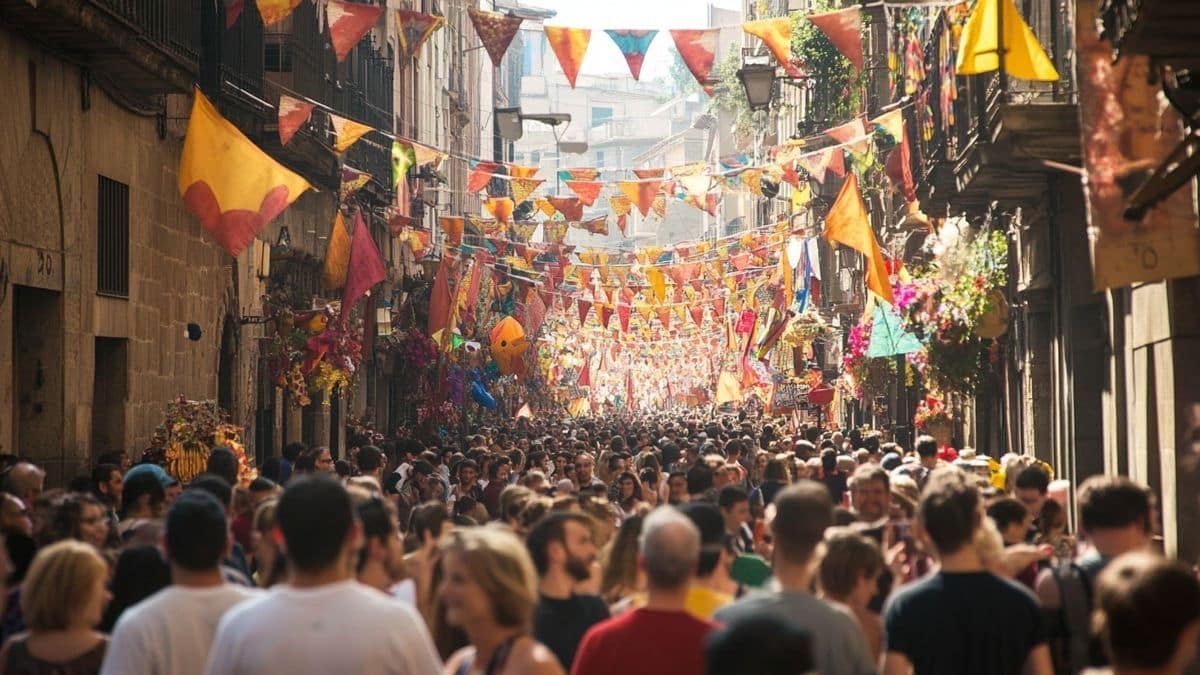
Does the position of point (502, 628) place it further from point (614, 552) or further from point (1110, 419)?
point (1110, 419)

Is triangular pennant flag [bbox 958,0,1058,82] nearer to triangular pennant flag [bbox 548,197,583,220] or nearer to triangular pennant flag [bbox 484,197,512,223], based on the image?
triangular pennant flag [bbox 548,197,583,220]

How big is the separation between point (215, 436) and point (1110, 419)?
8494mm

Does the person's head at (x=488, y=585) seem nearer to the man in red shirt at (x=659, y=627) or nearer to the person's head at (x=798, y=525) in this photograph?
the man in red shirt at (x=659, y=627)

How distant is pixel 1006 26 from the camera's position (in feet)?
54.9

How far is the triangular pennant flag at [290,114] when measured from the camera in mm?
21891

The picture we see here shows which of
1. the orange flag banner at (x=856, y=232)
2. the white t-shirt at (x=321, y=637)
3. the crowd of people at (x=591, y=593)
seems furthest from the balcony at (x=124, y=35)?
the white t-shirt at (x=321, y=637)

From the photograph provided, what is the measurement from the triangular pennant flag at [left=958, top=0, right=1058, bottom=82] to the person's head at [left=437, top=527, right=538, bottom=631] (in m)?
11.5

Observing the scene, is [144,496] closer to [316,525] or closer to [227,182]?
[316,525]

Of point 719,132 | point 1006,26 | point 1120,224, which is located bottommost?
point 1120,224

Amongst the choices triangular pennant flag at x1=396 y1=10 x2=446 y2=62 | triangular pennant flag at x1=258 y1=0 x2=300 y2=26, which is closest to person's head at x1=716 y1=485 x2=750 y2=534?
triangular pennant flag at x1=258 y1=0 x2=300 y2=26

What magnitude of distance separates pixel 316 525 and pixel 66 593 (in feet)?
5.03

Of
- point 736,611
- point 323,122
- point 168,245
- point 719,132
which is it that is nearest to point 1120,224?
point 736,611

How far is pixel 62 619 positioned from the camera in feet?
22.2

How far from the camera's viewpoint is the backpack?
7.91 metres
